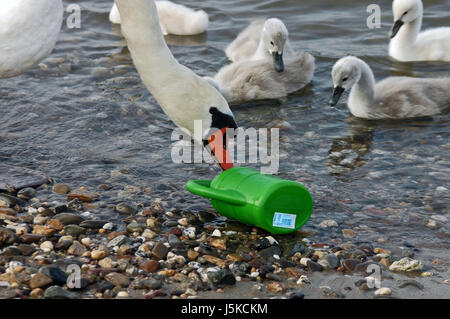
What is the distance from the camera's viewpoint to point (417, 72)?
9.60 metres

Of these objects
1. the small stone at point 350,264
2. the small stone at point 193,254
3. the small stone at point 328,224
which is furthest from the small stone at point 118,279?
the small stone at point 328,224

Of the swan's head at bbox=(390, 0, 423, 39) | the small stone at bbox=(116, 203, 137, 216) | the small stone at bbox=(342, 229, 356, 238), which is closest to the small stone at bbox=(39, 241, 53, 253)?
the small stone at bbox=(116, 203, 137, 216)

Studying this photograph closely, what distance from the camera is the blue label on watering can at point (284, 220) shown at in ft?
17.5

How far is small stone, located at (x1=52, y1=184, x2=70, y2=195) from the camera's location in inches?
239

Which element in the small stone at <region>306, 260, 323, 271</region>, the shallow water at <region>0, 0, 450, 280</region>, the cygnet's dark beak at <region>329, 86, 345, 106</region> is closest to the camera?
the small stone at <region>306, 260, 323, 271</region>

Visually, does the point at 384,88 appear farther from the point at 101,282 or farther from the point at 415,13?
the point at 101,282

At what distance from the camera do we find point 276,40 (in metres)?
8.67

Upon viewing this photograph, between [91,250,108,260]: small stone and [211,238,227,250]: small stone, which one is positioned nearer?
[91,250,108,260]: small stone

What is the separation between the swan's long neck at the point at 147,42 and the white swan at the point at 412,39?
16.9 feet

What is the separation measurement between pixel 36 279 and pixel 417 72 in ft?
20.5

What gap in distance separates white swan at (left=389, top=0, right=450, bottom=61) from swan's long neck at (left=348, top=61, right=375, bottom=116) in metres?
1.61

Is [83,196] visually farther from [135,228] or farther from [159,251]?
[159,251]

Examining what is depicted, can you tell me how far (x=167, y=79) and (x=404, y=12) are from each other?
5331mm

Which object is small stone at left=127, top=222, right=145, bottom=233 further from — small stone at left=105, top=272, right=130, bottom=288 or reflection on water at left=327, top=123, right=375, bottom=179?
reflection on water at left=327, top=123, right=375, bottom=179
